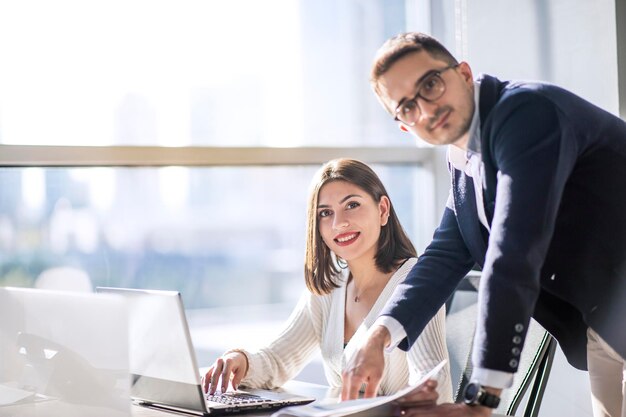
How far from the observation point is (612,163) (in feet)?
5.13

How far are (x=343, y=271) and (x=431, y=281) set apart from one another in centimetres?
92

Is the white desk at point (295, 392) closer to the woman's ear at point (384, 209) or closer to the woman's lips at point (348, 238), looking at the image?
the woman's lips at point (348, 238)

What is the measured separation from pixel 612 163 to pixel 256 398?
963mm

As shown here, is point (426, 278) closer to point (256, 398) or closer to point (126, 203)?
point (256, 398)

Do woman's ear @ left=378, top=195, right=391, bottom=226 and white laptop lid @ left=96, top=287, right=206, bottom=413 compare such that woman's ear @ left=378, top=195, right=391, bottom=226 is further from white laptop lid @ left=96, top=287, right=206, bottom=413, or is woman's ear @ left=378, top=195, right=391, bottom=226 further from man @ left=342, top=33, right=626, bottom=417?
white laptop lid @ left=96, top=287, right=206, bottom=413

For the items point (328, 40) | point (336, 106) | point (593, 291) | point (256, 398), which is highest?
point (328, 40)

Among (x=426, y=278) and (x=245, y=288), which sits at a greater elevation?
(x=426, y=278)

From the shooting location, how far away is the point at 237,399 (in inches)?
76.7

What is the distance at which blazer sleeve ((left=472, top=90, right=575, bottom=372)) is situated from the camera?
134 centimetres

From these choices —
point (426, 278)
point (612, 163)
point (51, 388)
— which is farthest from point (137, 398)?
point (612, 163)

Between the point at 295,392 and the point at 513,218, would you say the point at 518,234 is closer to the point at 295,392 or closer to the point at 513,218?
the point at 513,218

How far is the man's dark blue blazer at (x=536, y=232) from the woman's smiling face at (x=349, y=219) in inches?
25.5

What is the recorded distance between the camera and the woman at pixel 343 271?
96.0 inches

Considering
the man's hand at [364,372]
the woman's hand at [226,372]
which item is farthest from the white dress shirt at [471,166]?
the woman's hand at [226,372]
